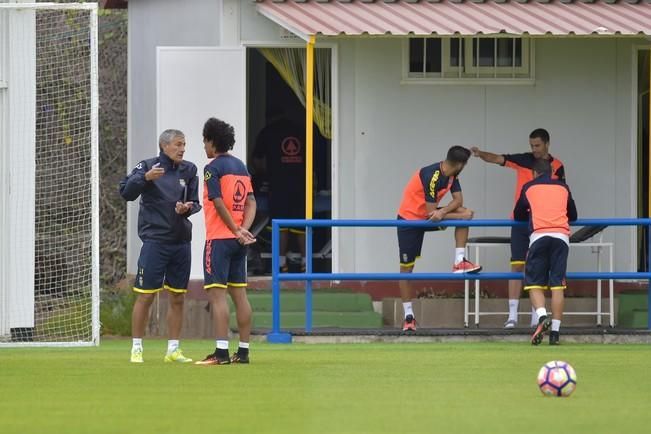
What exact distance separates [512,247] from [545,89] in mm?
2505

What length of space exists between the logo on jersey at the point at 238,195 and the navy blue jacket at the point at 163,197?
41 centimetres

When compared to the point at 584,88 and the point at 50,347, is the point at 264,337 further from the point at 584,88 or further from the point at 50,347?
the point at 584,88

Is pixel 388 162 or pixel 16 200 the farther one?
pixel 388 162

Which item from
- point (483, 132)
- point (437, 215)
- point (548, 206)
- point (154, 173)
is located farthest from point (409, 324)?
point (154, 173)

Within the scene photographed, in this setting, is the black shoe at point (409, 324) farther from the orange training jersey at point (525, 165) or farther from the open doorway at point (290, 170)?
the open doorway at point (290, 170)

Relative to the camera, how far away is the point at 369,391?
11.6 meters

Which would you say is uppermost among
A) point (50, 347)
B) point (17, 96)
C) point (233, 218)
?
point (17, 96)

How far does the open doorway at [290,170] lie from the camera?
19.9 m

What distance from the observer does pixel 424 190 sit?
17812mm

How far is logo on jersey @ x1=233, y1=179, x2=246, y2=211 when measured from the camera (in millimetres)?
13617

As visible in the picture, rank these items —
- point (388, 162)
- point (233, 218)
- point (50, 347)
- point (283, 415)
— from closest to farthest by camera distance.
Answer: point (283, 415), point (233, 218), point (50, 347), point (388, 162)

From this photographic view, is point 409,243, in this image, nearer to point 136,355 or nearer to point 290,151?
point 290,151

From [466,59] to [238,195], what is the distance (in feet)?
22.1

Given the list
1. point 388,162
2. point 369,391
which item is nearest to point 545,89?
point 388,162
